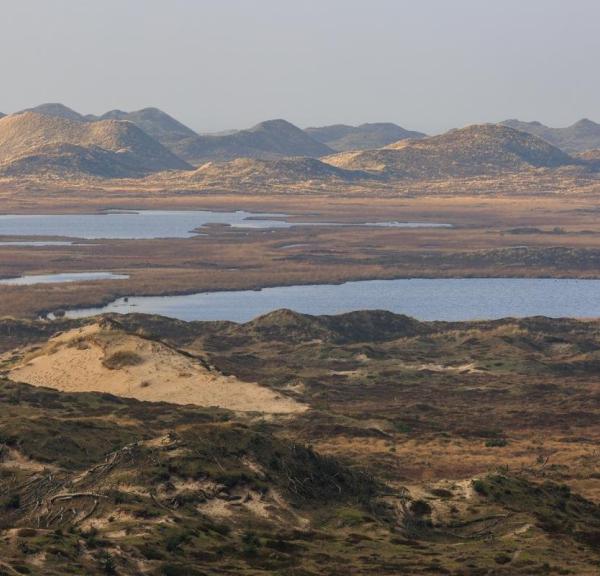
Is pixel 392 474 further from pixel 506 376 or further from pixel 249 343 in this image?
pixel 249 343

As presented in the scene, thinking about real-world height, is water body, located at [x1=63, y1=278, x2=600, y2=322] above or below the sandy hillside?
below

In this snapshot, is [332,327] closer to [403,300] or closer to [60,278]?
[403,300]

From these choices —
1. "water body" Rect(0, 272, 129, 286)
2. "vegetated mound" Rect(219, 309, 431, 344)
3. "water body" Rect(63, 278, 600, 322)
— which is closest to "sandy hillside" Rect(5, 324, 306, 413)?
"vegetated mound" Rect(219, 309, 431, 344)

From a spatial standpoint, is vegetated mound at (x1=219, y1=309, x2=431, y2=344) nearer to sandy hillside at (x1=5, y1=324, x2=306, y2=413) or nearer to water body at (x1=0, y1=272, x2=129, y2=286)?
sandy hillside at (x1=5, y1=324, x2=306, y2=413)

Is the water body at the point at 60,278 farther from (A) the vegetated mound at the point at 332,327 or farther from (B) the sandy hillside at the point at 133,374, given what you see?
(B) the sandy hillside at the point at 133,374

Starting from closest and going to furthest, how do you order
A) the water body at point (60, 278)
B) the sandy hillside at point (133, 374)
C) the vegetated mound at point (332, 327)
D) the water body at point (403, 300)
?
the sandy hillside at point (133, 374) < the vegetated mound at point (332, 327) < the water body at point (403, 300) < the water body at point (60, 278)

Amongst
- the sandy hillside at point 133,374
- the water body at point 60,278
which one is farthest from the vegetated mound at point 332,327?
the water body at point 60,278
